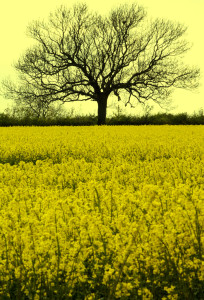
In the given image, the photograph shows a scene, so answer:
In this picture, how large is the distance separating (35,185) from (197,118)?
23.0 meters

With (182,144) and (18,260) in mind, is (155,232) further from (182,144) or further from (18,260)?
(182,144)

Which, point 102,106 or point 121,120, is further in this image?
point 102,106

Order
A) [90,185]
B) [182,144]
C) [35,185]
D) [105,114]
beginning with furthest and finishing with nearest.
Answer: [105,114], [182,144], [35,185], [90,185]

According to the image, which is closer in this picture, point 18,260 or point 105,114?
point 18,260

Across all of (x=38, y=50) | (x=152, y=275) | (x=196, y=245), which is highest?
(x=38, y=50)

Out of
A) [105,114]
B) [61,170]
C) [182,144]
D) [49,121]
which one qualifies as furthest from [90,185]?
[105,114]

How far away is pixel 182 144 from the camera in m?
13.2

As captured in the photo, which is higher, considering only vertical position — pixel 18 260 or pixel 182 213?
pixel 182 213

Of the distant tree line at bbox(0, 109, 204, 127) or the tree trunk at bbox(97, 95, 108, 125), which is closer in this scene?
the distant tree line at bbox(0, 109, 204, 127)

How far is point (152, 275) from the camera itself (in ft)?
12.5

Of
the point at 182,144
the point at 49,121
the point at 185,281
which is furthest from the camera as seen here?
the point at 49,121

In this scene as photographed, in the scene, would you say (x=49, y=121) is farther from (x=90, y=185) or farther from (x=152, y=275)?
(x=152, y=275)

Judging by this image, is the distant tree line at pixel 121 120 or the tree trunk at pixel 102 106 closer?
the distant tree line at pixel 121 120

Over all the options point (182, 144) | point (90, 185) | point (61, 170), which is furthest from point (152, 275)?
point (182, 144)
